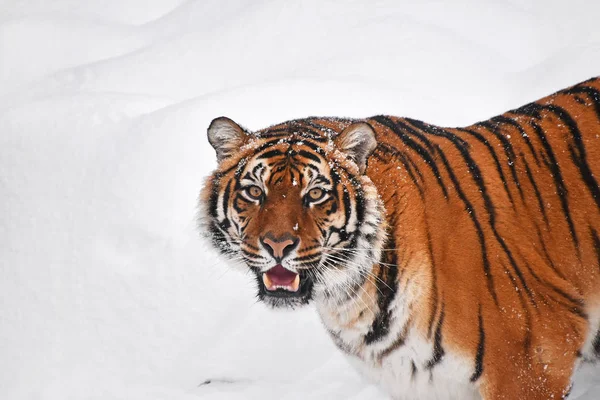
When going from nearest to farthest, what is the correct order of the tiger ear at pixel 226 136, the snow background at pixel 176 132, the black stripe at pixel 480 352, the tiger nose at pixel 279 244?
1. the tiger nose at pixel 279 244
2. the black stripe at pixel 480 352
3. the tiger ear at pixel 226 136
4. the snow background at pixel 176 132

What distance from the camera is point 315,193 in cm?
190

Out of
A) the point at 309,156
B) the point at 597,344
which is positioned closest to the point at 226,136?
the point at 309,156

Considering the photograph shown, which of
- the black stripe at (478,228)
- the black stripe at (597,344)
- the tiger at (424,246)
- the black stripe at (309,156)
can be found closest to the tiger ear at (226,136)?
the tiger at (424,246)

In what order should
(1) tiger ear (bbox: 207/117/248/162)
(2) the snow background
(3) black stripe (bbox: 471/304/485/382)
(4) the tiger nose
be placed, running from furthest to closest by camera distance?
(2) the snow background
(1) tiger ear (bbox: 207/117/248/162)
(3) black stripe (bbox: 471/304/485/382)
(4) the tiger nose

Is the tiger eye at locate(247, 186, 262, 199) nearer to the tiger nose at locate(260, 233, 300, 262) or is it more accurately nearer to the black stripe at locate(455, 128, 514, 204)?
the tiger nose at locate(260, 233, 300, 262)

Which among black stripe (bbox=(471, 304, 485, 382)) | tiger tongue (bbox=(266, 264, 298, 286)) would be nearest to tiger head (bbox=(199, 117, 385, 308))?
tiger tongue (bbox=(266, 264, 298, 286))

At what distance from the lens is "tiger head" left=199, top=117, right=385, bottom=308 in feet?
6.06

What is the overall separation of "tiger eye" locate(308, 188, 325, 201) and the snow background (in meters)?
1.22

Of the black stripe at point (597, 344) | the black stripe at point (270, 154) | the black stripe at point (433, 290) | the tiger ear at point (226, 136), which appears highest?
the tiger ear at point (226, 136)

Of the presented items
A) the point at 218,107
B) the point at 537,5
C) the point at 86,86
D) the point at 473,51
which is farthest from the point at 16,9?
the point at 537,5

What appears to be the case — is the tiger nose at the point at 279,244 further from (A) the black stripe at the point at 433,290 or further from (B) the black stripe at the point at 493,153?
(B) the black stripe at the point at 493,153

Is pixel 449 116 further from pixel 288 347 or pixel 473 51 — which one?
pixel 288 347

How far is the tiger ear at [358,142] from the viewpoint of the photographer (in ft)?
6.24

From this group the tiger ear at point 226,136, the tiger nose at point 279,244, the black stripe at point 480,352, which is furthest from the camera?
the tiger ear at point 226,136
